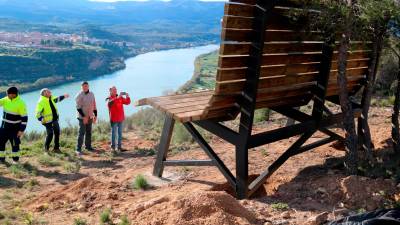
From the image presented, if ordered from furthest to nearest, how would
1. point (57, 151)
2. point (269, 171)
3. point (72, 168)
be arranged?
1. point (57, 151)
2. point (72, 168)
3. point (269, 171)

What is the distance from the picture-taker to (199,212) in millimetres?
3797

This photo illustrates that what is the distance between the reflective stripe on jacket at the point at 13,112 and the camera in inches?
342

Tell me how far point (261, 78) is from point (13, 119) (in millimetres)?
5941

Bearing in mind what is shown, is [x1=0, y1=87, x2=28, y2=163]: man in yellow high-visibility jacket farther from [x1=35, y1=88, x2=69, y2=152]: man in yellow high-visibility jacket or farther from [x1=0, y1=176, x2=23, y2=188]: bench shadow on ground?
[x1=0, y1=176, x2=23, y2=188]: bench shadow on ground

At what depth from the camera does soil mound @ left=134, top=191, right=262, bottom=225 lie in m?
3.70

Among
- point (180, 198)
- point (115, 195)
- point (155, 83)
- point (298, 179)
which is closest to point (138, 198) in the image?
point (115, 195)

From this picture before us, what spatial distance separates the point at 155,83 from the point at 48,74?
15.6m

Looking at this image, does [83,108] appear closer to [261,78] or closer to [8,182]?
[8,182]

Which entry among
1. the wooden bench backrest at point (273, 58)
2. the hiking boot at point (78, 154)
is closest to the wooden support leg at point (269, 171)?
the wooden bench backrest at point (273, 58)

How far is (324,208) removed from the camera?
4234mm

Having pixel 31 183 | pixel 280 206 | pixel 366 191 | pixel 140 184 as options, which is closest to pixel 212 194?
pixel 280 206

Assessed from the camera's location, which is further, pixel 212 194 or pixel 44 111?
pixel 44 111

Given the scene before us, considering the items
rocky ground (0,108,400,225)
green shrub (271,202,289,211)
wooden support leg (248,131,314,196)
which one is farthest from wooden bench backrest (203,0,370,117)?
green shrub (271,202,289,211)

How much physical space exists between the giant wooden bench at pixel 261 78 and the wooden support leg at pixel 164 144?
36cm
